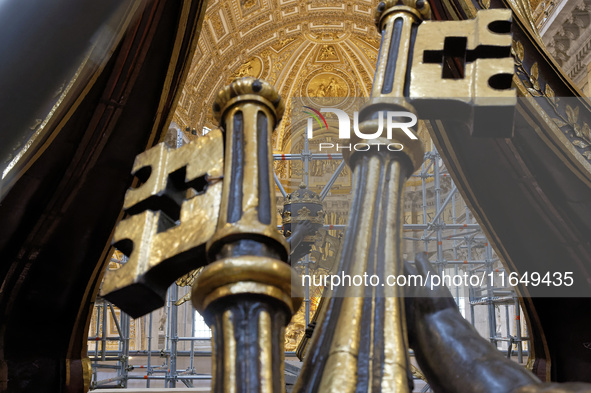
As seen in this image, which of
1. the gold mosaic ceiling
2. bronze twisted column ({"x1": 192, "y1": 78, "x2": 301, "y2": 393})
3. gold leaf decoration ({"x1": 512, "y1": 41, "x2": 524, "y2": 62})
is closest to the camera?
bronze twisted column ({"x1": 192, "y1": 78, "x2": 301, "y2": 393})

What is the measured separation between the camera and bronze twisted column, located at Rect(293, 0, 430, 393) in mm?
407

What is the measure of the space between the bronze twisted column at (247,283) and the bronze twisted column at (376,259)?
37 mm

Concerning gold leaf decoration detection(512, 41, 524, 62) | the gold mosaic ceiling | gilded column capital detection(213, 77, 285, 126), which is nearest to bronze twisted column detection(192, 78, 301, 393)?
gilded column capital detection(213, 77, 285, 126)

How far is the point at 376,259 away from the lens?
18.0 inches

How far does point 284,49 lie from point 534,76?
8.39 metres

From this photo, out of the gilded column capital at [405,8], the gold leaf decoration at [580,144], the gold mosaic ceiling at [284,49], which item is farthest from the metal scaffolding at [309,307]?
the gold mosaic ceiling at [284,49]

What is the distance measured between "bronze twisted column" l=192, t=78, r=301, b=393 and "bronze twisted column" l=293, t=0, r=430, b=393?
1.5 inches

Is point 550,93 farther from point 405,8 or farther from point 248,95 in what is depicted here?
point 248,95

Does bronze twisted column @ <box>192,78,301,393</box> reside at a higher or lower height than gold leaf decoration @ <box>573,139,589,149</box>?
lower

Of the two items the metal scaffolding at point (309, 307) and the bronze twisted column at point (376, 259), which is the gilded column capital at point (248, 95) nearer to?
the bronze twisted column at point (376, 259)

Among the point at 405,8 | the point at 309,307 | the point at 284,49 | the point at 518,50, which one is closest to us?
the point at 405,8

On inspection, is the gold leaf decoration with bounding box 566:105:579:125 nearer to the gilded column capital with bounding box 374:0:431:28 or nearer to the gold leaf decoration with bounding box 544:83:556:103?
the gold leaf decoration with bounding box 544:83:556:103

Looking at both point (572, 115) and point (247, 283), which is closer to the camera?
point (247, 283)

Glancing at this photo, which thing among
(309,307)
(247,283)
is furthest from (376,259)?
(309,307)
